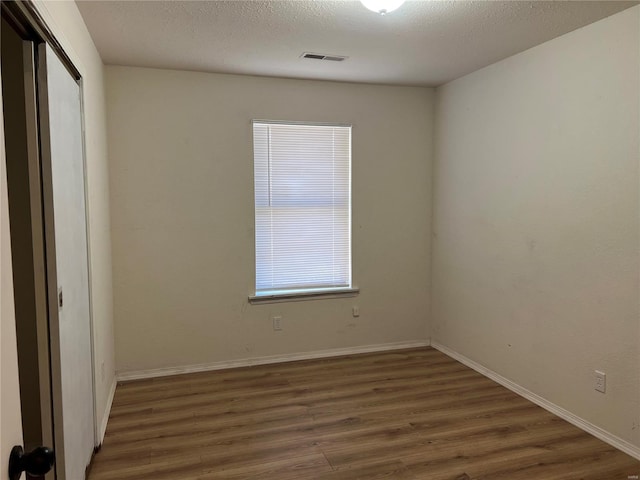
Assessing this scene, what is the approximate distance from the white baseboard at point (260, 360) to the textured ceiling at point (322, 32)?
2.51 m

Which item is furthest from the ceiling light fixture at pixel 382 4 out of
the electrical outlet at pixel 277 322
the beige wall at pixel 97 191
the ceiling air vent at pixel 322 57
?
the electrical outlet at pixel 277 322

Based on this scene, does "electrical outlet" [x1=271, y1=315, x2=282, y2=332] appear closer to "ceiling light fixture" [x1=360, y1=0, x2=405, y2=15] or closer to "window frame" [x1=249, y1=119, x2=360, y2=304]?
"window frame" [x1=249, y1=119, x2=360, y2=304]

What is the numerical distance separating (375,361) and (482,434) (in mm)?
1432

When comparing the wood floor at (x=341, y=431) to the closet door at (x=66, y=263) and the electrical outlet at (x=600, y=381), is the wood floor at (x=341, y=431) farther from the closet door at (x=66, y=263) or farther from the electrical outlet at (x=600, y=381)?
the closet door at (x=66, y=263)

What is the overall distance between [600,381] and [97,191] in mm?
3414

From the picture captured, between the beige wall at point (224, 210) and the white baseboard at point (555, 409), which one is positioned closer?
the white baseboard at point (555, 409)

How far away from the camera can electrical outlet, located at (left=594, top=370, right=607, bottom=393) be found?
279 cm

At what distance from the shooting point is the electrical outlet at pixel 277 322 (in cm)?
414

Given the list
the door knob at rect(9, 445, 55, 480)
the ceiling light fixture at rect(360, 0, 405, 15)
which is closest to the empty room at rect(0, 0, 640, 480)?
the ceiling light fixture at rect(360, 0, 405, 15)

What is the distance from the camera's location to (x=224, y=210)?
12.9 ft

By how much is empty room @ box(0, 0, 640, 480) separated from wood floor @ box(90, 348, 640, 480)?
20 millimetres

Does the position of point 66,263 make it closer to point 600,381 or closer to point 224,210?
point 224,210

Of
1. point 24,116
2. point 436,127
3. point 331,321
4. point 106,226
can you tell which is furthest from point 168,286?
point 436,127

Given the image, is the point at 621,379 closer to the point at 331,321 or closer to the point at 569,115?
the point at 569,115
